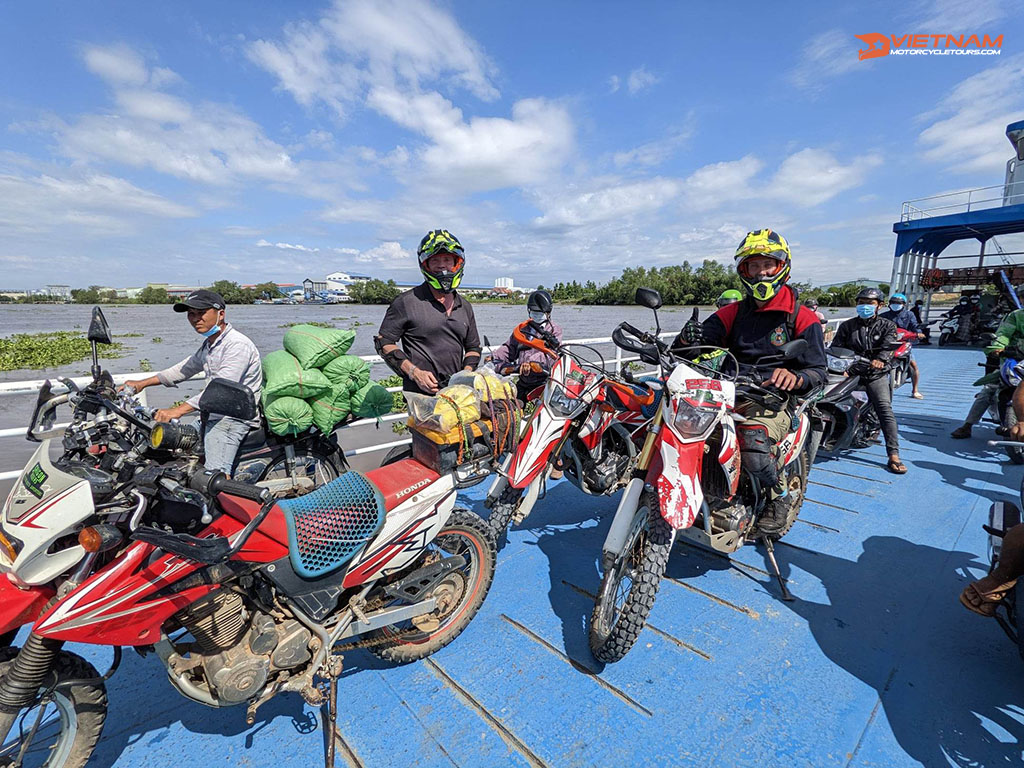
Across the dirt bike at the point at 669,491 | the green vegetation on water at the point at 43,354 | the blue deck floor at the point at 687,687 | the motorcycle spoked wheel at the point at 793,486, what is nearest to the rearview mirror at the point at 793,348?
the dirt bike at the point at 669,491

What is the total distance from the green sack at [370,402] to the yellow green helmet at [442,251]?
778mm

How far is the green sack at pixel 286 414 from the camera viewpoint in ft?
9.44

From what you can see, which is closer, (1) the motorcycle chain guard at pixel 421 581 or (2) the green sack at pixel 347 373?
(1) the motorcycle chain guard at pixel 421 581

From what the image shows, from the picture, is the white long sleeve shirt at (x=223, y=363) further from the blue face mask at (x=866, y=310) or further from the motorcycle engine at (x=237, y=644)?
the blue face mask at (x=866, y=310)

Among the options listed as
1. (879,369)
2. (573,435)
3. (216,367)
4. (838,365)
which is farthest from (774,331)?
(216,367)

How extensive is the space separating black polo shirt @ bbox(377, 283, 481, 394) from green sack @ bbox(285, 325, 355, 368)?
26 cm

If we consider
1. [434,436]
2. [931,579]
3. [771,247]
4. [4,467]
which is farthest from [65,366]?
[931,579]

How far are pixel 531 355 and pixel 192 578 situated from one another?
3.45 m

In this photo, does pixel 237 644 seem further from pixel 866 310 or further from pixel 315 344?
pixel 866 310

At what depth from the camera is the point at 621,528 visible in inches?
81.2

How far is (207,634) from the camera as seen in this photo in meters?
1.51

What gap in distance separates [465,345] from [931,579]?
9.87 ft

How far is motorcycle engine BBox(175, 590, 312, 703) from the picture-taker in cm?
150

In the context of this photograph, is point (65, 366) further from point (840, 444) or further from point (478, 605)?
point (840, 444)
